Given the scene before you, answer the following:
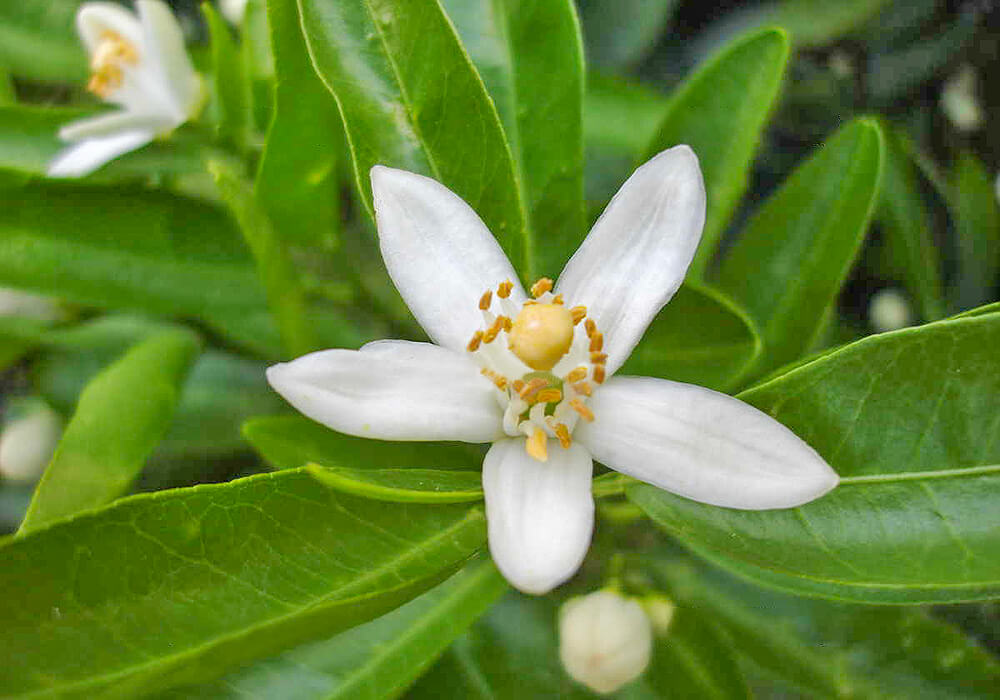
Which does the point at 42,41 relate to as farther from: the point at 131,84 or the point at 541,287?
the point at 541,287

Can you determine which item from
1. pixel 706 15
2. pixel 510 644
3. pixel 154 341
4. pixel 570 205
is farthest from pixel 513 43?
pixel 706 15

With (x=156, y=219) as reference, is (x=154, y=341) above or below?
below

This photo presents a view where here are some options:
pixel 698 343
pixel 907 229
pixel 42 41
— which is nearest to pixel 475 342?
pixel 698 343

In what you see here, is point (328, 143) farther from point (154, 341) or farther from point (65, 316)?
point (65, 316)

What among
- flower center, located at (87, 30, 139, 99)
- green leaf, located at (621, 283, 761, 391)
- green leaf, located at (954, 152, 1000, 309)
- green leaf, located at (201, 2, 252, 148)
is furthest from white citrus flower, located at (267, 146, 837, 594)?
green leaf, located at (954, 152, 1000, 309)

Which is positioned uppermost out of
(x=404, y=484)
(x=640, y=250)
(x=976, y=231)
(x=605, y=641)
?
(x=640, y=250)

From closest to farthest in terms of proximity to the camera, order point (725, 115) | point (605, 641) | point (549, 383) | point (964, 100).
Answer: point (549, 383)
point (605, 641)
point (725, 115)
point (964, 100)
